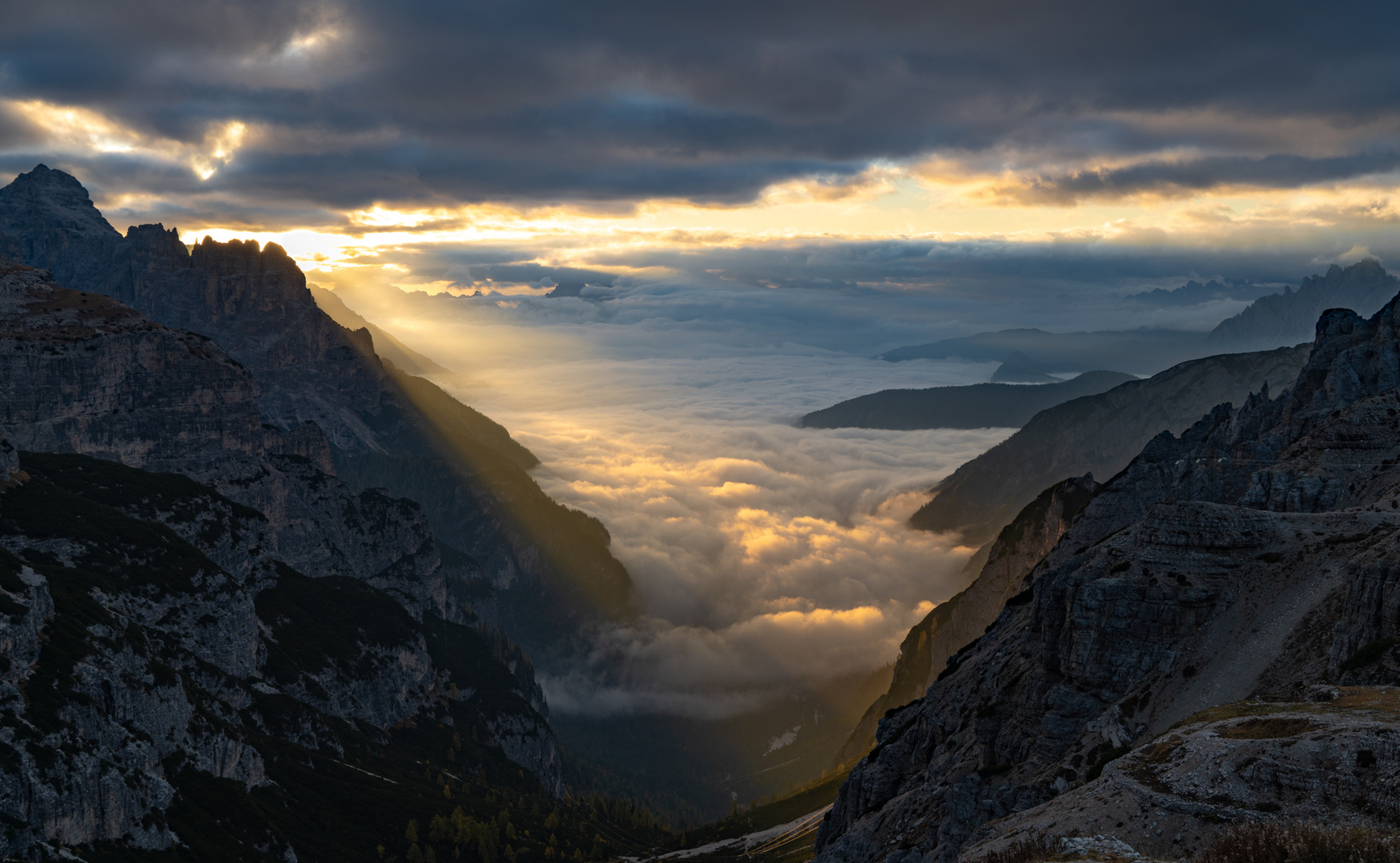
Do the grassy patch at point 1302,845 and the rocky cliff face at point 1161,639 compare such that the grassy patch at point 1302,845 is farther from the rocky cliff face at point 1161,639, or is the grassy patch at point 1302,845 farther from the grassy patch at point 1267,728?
the rocky cliff face at point 1161,639

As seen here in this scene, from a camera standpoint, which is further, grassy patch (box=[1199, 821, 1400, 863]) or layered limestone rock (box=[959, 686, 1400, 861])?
layered limestone rock (box=[959, 686, 1400, 861])

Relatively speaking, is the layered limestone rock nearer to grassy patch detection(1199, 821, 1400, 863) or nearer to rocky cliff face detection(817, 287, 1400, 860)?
grassy patch detection(1199, 821, 1400, 863)

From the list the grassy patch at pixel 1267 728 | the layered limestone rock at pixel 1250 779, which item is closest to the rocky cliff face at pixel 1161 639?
the layered limestone rock at pixel 1250 779

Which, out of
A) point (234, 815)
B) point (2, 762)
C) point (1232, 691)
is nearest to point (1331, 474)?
point (1232, 691)

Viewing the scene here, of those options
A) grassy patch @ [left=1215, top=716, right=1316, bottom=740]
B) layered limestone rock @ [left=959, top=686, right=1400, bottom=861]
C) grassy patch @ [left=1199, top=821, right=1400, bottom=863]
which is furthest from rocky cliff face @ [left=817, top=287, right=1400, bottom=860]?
grassy patch @ [left=1199, top=821, right=1400, bottom=863]

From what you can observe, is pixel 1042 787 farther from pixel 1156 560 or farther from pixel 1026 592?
pixel 1026 592

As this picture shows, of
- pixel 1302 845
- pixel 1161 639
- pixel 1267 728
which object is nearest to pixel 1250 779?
pixel 1267 728

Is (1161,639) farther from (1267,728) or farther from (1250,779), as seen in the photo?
(1250,779)

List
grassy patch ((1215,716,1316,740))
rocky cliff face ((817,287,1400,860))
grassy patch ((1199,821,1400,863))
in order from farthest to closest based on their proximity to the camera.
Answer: rocky cliff face ((817,287,1400,860)), grassy patch ((1215,716,1316,740)), grassy patch ((1199,821,1400,863))
